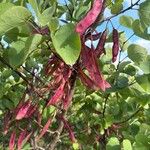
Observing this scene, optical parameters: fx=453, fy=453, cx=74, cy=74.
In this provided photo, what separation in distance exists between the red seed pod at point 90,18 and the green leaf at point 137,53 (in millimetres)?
431

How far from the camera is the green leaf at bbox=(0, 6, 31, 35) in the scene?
1224 mm

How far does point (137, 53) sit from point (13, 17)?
672mm

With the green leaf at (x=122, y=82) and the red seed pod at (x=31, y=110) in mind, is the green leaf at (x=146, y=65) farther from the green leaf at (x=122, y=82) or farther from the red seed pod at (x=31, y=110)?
the red seed pod at (x=31, y=110)

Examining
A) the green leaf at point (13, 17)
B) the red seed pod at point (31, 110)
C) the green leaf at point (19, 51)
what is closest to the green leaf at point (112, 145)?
the red seed pod at point (31, 110)

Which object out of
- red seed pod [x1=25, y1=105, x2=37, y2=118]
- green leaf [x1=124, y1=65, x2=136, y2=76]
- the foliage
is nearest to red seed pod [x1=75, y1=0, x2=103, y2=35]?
the foliage

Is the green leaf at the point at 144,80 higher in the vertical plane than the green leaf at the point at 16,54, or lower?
lower

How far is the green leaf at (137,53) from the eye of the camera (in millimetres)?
1753

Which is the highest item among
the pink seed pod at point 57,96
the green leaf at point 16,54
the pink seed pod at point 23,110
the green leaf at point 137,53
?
the green leaf at point 16,54

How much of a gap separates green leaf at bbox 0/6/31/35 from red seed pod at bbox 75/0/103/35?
0.49ft

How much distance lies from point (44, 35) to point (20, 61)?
0.36 ft

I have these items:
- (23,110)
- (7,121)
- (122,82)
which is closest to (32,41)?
(23,110)

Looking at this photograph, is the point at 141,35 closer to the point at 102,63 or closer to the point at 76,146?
the point at 102,63

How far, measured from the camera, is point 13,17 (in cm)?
124

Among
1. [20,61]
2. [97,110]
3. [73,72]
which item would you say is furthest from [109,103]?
[20,61]
